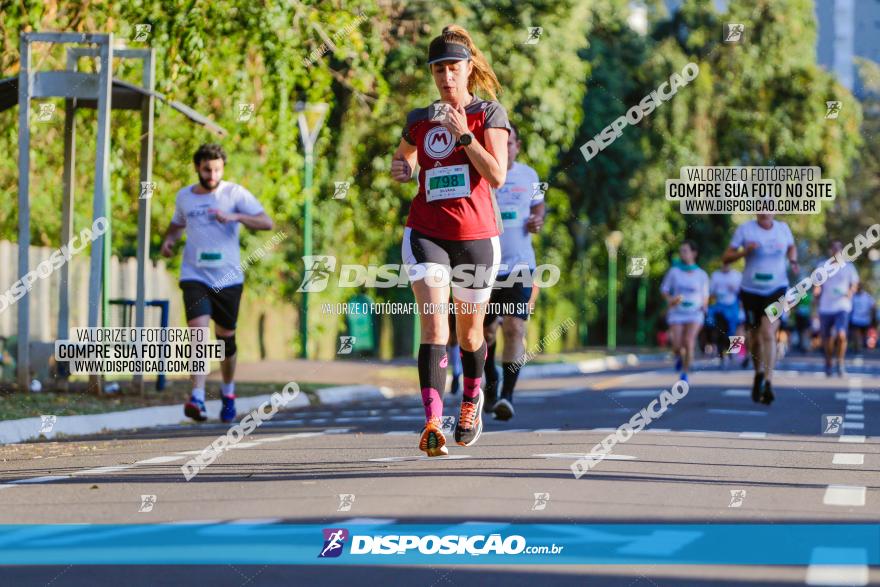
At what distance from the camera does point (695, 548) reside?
6363 millimetres

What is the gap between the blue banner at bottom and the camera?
241 inches

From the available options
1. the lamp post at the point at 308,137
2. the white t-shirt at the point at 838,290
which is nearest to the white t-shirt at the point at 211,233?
the lamp post at the point at 308,137

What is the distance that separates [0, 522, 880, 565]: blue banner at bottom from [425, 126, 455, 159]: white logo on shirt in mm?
2489

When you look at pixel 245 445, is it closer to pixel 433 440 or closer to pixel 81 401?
pixel 433 440

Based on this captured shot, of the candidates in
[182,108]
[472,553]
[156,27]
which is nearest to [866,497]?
[472,553]

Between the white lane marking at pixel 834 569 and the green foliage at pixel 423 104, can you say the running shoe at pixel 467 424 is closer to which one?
the white lane marking at pixel 834 569

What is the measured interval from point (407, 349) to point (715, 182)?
8356 mm

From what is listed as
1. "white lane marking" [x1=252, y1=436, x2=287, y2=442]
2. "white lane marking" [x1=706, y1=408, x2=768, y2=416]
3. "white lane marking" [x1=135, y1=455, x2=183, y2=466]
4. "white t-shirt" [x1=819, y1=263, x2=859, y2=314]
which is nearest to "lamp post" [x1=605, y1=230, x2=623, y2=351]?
"white t-shirt" [x1=819, y1=263, x2=859, y2=314]

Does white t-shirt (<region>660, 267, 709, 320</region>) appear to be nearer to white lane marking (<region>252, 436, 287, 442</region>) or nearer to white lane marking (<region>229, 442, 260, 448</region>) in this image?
white lane marking (<region>252, 436, 287, 442</region>)

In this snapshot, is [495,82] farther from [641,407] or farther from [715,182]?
[715,182]

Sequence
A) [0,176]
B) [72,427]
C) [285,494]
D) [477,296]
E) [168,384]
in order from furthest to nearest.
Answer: [0,176]
[168,384]
[72,427]
[477,296]
[285,494]

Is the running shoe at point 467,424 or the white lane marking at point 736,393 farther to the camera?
the white lane marking at point 736,393

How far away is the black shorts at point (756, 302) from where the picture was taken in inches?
645

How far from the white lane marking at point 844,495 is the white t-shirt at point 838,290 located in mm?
15230
